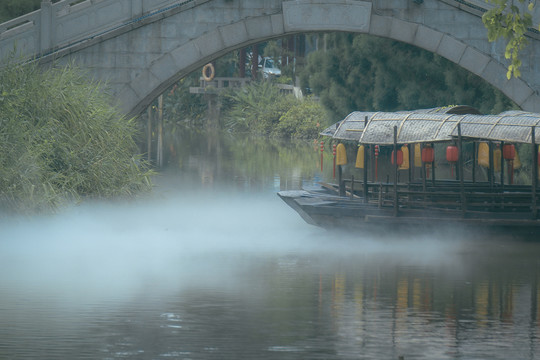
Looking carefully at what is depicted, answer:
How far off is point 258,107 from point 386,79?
677 inches

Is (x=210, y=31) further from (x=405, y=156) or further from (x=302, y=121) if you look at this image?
(x=302, y=121)

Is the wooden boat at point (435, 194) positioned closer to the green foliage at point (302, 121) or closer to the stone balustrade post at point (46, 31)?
the stone balustrade post at point (46, 31)

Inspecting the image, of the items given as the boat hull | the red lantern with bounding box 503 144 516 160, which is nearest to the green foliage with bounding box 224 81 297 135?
the red lantern with bounding box 503 144 516 160

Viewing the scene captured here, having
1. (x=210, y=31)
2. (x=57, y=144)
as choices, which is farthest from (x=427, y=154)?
(x=210, y=31)

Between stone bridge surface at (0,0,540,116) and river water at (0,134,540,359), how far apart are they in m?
4.06

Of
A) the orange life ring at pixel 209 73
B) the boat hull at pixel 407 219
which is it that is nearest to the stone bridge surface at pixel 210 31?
the boat hull at pixel 407 219

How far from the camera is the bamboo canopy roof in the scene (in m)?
18.2

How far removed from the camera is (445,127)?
18656 mm

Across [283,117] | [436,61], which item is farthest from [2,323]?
[283,117]

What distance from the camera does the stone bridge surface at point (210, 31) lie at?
25.1 metres

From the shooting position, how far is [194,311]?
42.5 ft

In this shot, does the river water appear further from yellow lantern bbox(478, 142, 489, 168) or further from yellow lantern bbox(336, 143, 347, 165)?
yellow lantern bbox(478, 142, 489, 168)

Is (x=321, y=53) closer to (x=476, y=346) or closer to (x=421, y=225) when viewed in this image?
(x=421, y=225)

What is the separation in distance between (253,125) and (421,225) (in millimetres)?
33400
